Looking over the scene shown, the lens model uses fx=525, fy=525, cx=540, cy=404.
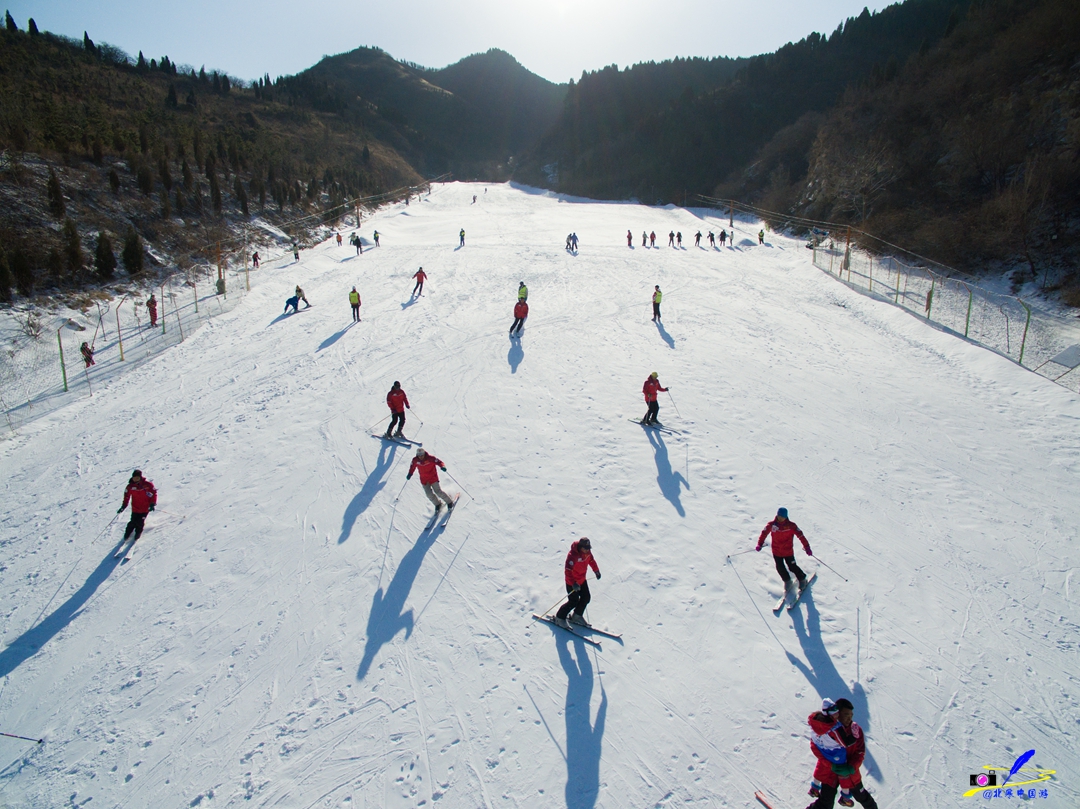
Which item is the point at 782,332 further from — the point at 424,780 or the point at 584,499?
the point at 424,780

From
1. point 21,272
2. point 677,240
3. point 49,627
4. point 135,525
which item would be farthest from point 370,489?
point 677,240

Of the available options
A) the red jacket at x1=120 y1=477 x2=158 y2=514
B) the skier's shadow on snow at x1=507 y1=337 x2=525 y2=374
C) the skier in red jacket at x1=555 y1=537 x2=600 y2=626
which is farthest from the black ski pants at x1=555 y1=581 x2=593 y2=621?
the skier's shadow on snow at x1=507 y1=337 x2=525 y2=374

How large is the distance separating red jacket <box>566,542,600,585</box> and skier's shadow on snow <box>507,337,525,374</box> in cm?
937

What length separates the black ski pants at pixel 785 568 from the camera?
26.4 ft

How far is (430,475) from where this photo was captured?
31.1 ft

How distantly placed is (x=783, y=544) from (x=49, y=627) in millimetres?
11073

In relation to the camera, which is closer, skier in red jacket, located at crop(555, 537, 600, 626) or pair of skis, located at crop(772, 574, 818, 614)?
skier in red jacket, located at crop(555, 537, 600, 626)

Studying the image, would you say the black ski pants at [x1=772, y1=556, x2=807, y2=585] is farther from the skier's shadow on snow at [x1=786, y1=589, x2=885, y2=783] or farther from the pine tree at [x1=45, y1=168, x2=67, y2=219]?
the pine tree at [x1=45, y1=168, x2=67, y2=219]

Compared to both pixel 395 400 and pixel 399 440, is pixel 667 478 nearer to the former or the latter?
pixel 399 440

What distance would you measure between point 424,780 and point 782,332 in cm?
1872

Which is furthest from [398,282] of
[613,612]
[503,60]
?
[503,60]

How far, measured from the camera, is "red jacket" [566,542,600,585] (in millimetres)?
7004

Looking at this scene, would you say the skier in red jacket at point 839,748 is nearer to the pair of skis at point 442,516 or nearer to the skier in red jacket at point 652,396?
the pair of skis at point 442,516

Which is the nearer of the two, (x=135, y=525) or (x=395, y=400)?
(x=135, y=525)
